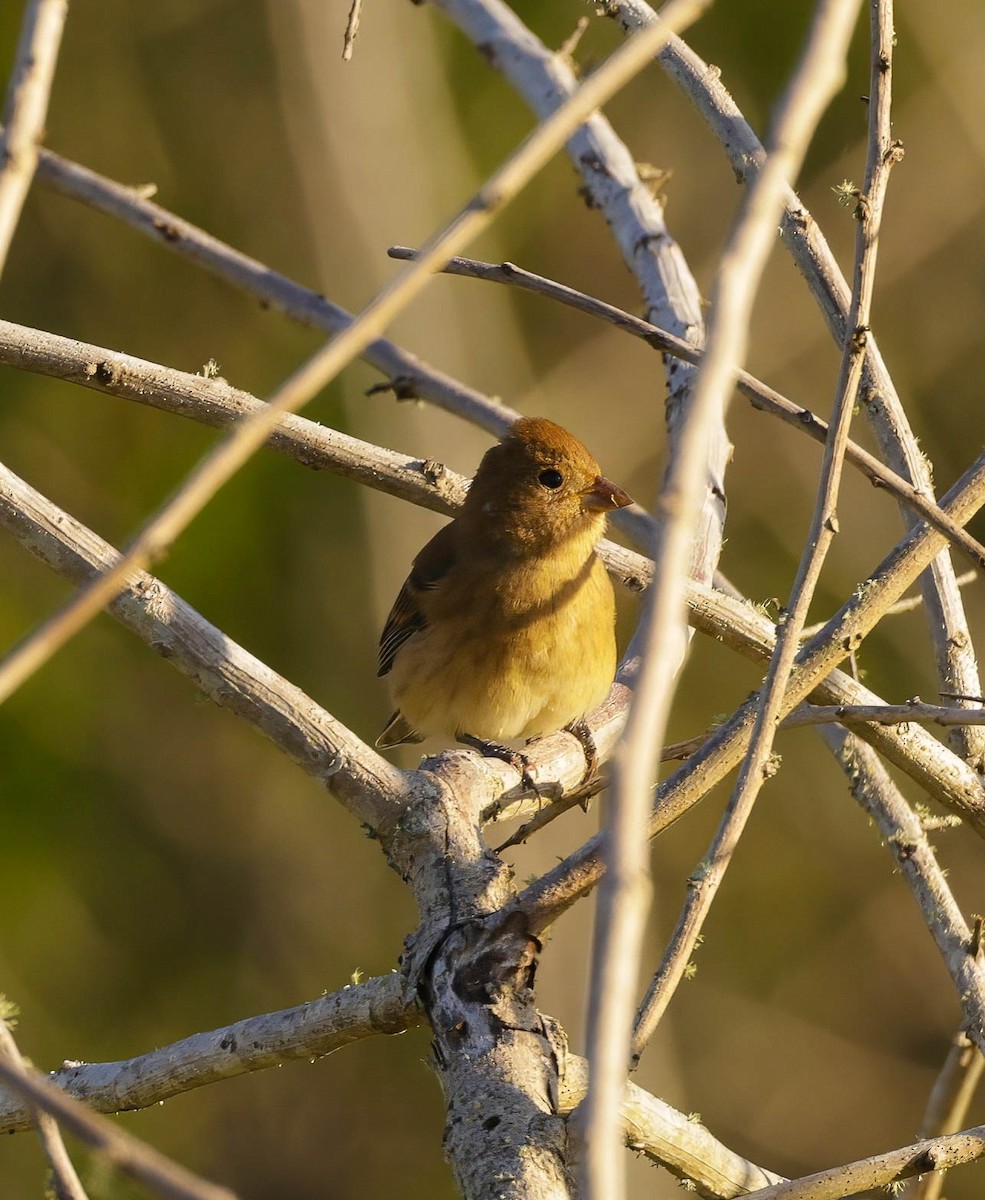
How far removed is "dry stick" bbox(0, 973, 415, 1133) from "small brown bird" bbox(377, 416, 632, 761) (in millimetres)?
1913

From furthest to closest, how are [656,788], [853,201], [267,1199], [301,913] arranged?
[301,913]
[267,1199]
[853,201]
[656,788]

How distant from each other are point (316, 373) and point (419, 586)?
144 inches

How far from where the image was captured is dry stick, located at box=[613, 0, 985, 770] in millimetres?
3203

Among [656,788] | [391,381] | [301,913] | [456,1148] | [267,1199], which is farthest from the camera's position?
[301,913]

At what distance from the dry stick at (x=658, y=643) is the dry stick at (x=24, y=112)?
0.67 metres

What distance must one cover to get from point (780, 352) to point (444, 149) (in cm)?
219

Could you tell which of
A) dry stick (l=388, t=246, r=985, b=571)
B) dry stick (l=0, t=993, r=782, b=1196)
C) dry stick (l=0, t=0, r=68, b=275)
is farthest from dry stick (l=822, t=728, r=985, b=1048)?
dry stick (l=0, t=0, r=68, b=275)

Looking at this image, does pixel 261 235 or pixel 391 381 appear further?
pixel 261 235

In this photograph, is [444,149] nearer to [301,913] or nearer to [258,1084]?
[301,913]

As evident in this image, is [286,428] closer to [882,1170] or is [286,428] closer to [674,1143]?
[674,1143]

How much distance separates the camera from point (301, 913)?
779 centimetres

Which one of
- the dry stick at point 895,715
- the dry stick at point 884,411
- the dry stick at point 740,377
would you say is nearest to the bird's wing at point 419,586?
the dry stick at point 884,411

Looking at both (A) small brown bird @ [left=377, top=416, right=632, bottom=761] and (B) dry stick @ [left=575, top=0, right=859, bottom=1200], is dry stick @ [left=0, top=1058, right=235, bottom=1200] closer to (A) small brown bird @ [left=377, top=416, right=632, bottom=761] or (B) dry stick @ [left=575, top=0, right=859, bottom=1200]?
(B) dry stick @ [left=575, top=0, right=859, bottom=1200]

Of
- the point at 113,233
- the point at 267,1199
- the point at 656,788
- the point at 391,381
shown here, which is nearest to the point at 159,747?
the point at 267,1199
